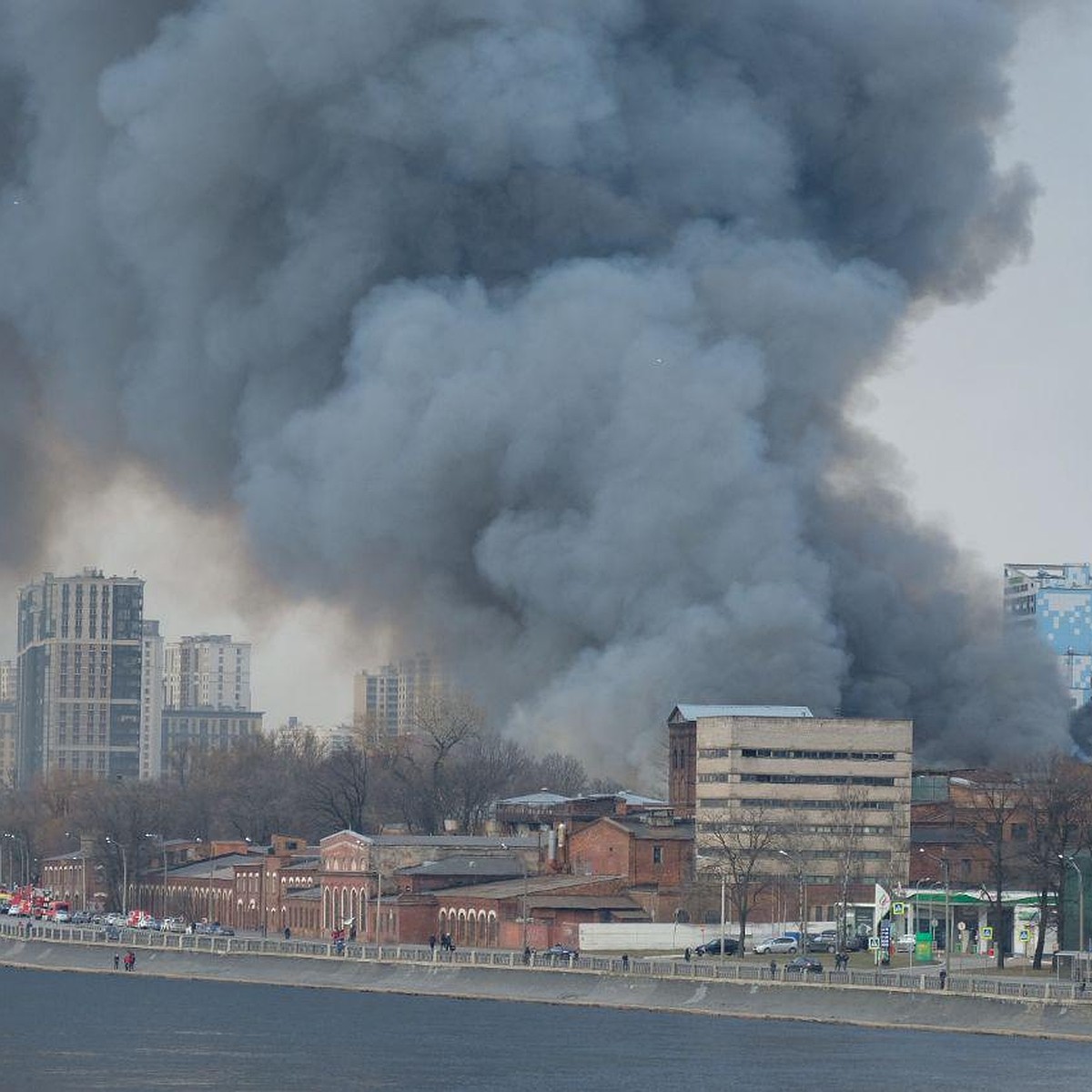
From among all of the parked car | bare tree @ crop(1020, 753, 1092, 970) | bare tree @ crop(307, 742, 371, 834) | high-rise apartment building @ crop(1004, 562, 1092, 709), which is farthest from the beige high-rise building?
high-rise apartment building @ crop(1004, 562, 1092, 709)

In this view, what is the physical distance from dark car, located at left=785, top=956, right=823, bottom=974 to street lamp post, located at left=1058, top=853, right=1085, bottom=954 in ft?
19.4

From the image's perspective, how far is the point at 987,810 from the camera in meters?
95.1

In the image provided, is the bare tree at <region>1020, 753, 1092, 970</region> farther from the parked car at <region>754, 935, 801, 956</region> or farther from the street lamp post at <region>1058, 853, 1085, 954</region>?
the parked car at <region>754, 935, 801, 956</region>

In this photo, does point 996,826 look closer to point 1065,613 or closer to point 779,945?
point 779,945

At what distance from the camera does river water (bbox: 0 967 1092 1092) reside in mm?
60125

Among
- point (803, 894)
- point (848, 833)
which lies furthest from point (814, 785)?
point (803, 894)

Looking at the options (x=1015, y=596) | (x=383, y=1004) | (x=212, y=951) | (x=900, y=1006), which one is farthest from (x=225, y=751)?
(x=900, y=1006)

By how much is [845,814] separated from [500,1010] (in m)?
20.7

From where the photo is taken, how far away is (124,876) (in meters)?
115

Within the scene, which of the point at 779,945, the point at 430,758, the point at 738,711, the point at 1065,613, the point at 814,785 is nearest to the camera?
the point at 779,945

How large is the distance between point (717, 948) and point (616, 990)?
9126 millimetres

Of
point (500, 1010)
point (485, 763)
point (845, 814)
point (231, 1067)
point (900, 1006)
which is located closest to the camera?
point (231, 1067)

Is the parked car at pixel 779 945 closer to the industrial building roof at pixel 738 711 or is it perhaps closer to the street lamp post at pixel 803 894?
the street lamp post at pixel 803 894

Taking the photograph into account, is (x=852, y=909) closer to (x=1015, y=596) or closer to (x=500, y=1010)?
(x=500, y=1010)
